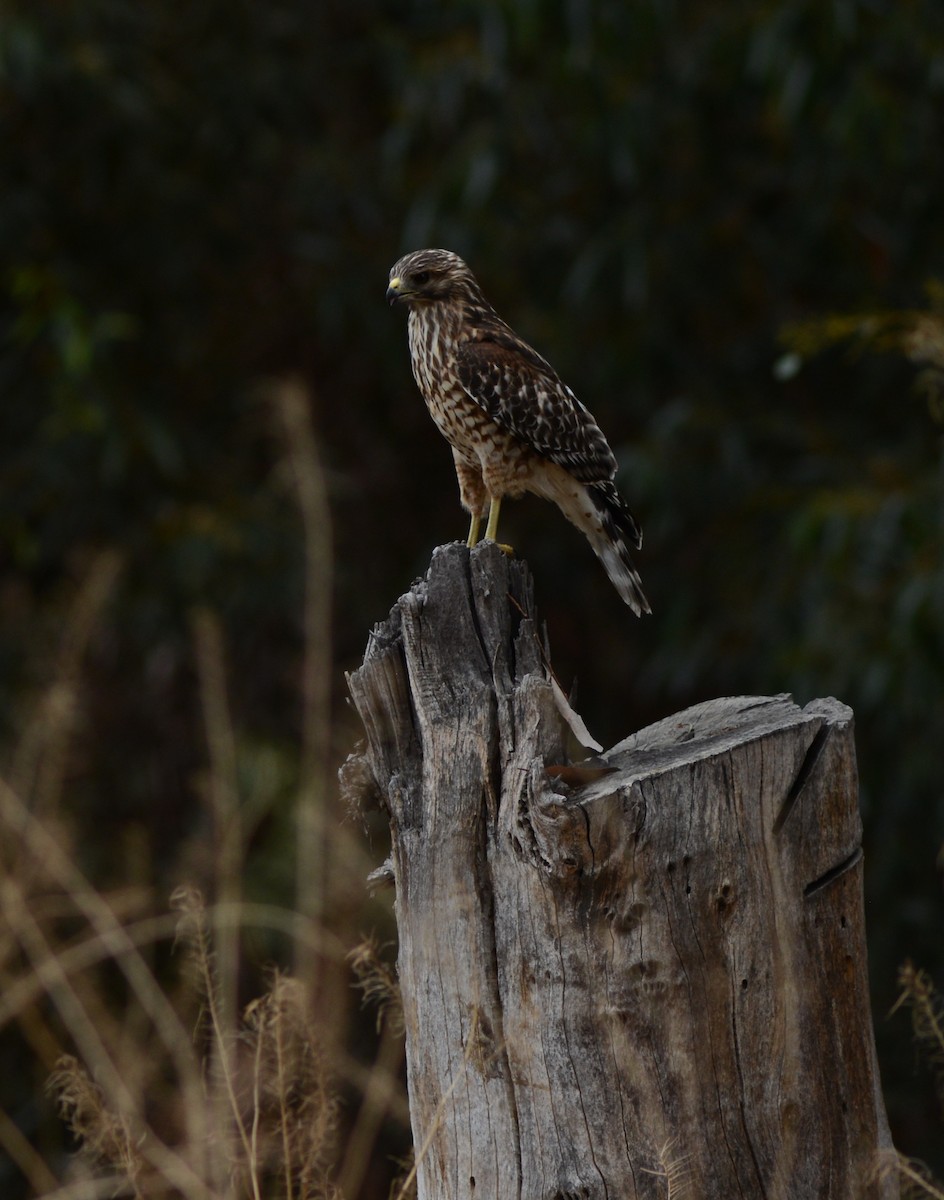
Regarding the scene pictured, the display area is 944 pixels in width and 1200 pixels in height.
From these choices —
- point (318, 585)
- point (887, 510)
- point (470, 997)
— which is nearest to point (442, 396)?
point (318, 585)

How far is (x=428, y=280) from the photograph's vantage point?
3.93 m

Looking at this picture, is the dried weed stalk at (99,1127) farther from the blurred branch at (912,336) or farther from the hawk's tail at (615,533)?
the blurred branch at (912,336)

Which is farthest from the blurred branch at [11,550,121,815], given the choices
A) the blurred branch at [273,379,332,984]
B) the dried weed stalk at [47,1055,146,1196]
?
the dried weed stalk at [47,1055,146,1196]

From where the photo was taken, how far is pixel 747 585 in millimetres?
7816

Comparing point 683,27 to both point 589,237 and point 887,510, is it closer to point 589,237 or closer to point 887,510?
point 589,237

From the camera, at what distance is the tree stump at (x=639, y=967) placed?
2051 mm

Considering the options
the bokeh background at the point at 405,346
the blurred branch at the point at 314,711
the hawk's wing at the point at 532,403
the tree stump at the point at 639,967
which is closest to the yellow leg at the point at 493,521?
the hawk's wing at the point at 532,403

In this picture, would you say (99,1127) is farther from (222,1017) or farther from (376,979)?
(376,979)

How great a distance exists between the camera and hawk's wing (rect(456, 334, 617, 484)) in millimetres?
3816

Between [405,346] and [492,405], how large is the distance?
185 inches

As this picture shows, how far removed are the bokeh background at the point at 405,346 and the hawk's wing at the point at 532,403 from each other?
2606 mm

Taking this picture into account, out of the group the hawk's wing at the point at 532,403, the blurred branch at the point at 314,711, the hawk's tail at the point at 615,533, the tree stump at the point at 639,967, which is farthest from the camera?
the hawk's tail at the point at 615,533

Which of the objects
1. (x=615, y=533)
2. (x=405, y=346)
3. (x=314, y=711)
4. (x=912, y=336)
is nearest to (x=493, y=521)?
(x=615, y=533)

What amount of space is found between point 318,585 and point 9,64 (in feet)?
14.9
